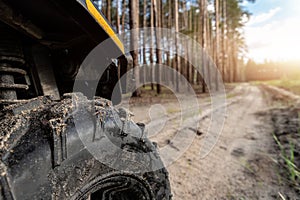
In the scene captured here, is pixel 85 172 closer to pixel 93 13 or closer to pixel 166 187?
pixel 166 187

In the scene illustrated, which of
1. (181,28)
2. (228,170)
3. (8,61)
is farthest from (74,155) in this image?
(181,28)

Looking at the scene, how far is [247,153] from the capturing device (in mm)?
2357

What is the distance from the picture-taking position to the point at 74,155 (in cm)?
56

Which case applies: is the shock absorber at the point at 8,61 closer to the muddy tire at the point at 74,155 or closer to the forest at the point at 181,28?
the muddy tire at the point at 74,155

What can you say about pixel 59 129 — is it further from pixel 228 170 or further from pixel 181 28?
pixel 181 28

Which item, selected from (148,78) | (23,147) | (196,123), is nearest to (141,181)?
(23,147)

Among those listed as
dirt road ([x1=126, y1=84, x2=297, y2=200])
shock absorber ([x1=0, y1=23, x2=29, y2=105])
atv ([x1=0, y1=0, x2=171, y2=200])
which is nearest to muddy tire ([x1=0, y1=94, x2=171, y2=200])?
atv ([x1=0, y1=0, x2=171, y2=200])

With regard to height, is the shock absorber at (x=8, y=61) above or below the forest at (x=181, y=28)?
below

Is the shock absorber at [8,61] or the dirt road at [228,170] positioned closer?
the shock absorber at [8,61]

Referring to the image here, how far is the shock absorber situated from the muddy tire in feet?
0.38

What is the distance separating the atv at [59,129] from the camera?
19.5 inches

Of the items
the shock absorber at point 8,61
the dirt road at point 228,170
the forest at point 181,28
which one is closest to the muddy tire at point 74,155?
the shock absorber at point 8,61

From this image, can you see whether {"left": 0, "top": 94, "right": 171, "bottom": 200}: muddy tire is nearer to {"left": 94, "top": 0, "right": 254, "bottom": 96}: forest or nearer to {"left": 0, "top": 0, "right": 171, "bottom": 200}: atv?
{"left": 0, "top": 0, "right": 171, "bottom": 200}: atv

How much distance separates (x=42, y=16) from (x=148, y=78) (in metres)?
18.1
